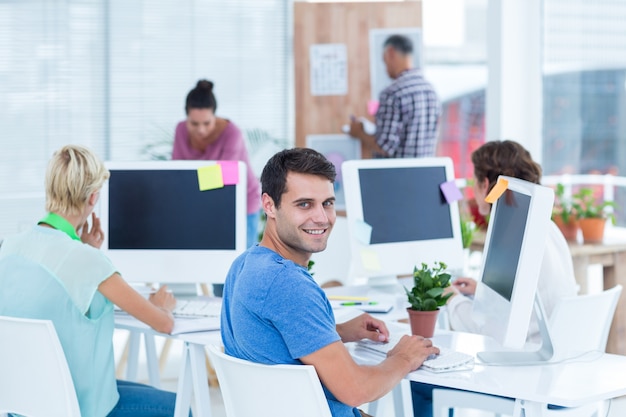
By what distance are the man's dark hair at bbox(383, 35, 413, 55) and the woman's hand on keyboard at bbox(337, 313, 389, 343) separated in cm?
299

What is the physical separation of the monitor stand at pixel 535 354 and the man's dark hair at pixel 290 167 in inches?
23.8

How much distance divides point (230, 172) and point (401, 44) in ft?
7.90

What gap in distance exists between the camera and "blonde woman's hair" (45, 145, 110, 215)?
99.4 inches

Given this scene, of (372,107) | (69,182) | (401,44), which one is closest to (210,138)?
(372,107)

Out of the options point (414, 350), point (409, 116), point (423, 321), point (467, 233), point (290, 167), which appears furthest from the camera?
point (409, 116)

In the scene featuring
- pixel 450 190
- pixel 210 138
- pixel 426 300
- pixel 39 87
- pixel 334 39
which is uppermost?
pixel 334 39

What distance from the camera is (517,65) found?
5.40 meters

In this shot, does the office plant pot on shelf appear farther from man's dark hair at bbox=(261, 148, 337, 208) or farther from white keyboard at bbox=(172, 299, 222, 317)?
man's dark hair at bbox=(261, 148, 337, 208)

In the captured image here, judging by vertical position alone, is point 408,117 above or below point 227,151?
above

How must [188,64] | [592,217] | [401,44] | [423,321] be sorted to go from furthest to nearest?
1. [188,64]
2. [401,44]
3. [592,217]
4. [423,321]

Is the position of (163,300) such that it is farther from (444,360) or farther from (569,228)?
(569,228)

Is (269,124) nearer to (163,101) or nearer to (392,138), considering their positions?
(163,101)

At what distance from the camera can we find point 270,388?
184 cm

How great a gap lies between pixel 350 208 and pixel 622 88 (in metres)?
3.06
